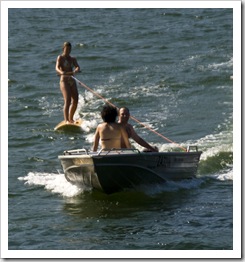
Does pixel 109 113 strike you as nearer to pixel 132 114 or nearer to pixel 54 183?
pixel 54 183

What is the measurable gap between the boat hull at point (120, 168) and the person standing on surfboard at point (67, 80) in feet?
18.2

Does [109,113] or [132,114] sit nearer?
[109,113]

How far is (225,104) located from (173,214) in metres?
8.65

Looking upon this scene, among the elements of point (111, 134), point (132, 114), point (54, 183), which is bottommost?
point (54, 183)

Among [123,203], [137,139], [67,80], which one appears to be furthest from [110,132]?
[67,80]

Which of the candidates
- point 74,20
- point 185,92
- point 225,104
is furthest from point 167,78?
point 74,20

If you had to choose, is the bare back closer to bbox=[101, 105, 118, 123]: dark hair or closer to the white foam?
bbox=[101, 105, 118, 123]: dark hair

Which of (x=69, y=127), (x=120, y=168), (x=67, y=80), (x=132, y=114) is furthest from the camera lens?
(x=132, y=114)

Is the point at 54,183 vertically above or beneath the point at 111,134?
beneath

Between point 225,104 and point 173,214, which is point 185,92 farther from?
point 173,214

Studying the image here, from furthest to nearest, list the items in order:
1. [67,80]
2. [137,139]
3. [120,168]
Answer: [67,80] < [137,139] < [120,168]

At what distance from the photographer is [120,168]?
1541 centimetres

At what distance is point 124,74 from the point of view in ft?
88.4

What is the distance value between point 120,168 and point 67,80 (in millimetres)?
6609
